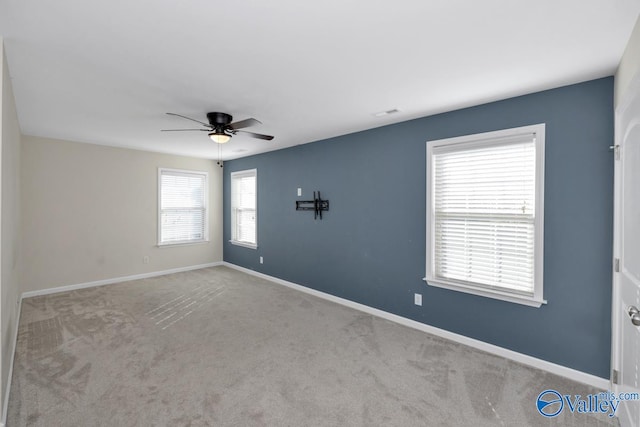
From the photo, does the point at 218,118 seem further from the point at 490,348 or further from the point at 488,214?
the point at 490,348

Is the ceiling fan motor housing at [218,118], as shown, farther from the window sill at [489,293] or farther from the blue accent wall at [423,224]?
the window sill at [489,293]

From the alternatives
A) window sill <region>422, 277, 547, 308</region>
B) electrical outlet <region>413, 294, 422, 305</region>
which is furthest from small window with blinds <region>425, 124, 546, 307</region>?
electrical outlet <region>413, 294, 422, 305</region>

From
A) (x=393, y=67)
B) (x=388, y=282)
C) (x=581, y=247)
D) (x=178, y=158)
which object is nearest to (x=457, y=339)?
(x=388, y=282)

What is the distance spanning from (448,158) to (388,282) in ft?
5.45

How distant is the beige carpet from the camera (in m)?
2.04

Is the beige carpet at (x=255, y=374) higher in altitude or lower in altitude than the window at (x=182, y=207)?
lower

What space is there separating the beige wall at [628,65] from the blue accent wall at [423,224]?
0.21 m

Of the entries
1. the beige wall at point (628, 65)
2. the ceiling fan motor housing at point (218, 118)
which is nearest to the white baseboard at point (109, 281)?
the ceiling fan motor housing at point (218, 118)

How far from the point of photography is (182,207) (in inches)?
243

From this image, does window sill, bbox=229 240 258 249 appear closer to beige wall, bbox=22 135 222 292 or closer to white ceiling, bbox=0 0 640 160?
beige wall, bbox=22 135 222 292

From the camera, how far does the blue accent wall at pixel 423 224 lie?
2.40m

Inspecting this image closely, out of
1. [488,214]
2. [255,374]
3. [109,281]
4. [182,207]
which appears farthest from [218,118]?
[109,281]

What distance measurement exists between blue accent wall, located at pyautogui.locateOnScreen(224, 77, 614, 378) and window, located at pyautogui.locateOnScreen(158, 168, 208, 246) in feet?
5.06

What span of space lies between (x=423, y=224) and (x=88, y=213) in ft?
17.4
